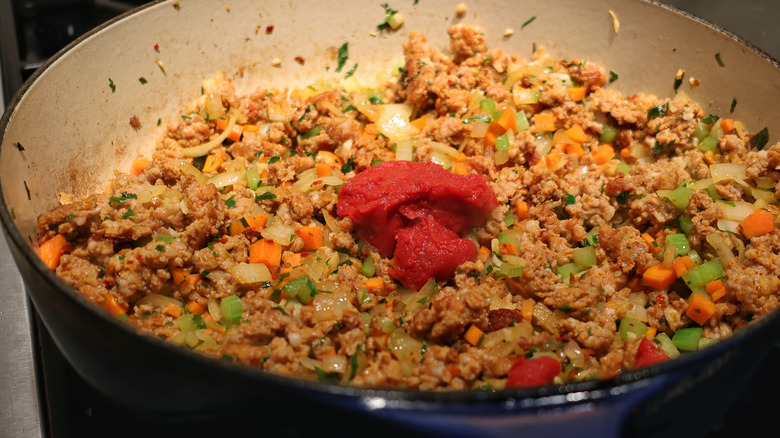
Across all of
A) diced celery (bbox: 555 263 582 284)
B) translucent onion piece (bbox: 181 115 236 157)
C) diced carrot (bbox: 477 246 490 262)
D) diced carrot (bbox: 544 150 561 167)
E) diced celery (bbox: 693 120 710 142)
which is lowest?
diced celery (bbox: 555 263 582 284)

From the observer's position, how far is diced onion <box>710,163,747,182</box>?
7.91 ft

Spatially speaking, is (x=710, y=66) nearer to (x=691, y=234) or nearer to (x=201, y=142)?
(x=691, y=234)

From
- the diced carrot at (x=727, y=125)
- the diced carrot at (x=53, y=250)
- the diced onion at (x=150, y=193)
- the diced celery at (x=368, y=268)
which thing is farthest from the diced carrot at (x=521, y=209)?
the diced carrot at (x=53, y=250)

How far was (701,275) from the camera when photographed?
2121 mm

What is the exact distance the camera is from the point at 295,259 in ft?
7.38

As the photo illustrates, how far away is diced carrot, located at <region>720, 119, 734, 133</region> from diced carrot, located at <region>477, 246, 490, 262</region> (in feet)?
4.05

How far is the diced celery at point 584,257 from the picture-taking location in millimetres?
2283

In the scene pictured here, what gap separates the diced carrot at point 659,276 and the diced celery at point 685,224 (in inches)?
9.4

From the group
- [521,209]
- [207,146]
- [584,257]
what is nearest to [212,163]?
[207,146]

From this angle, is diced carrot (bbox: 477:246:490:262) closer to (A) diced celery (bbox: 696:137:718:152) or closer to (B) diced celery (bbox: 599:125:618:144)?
(B) diced celery (bbox: 599:125:618:144)

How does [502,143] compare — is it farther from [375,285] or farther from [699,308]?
[699,308]

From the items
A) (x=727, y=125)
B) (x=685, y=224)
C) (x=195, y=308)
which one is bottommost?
(x=195, y=308)

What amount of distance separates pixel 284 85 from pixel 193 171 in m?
0.76

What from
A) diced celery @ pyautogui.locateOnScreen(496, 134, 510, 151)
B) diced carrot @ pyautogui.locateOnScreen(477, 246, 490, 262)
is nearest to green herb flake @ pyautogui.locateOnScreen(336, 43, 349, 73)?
diced celery @ pyautogui.locateOnScreen(496, 134, 510, 151)
